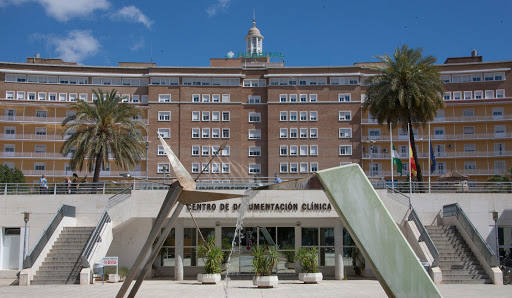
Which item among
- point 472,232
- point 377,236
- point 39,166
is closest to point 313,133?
point 39,166

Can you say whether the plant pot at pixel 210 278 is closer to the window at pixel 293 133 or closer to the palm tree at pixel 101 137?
the palm tree at pixel 101 137

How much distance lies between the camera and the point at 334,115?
250 ft

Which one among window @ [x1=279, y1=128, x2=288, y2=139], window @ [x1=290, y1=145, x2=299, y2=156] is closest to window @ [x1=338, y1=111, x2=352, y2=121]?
window @ [x1=290, y1=145, x2=299, y2=156]

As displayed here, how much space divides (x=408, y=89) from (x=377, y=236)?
32364mm

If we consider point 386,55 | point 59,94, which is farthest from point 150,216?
point 59,94

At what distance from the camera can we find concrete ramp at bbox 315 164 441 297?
11938 mm

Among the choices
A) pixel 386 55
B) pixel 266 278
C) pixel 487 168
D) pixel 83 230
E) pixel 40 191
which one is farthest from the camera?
pixel 487 168

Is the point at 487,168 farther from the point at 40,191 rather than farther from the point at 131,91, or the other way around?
the point at 40,191

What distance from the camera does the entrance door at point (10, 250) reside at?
1282 inches

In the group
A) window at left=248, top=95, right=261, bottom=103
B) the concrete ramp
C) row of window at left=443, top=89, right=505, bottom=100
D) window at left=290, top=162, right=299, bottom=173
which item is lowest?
the concrete ramp

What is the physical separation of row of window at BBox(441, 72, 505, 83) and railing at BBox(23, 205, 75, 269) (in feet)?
194

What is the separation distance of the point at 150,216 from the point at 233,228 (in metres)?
5.29

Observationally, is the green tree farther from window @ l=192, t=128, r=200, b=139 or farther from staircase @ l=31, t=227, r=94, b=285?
staircase @ l=31, t=227, r=94, b=285

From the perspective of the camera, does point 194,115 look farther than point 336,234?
Yes
